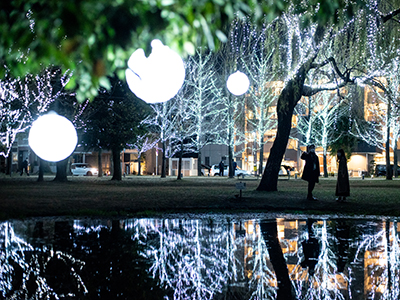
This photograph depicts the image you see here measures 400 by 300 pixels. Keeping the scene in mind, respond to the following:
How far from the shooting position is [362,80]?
2028cm

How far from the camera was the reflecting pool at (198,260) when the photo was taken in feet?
17.8

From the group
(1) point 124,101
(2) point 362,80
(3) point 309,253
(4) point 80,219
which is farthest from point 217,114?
(3) point 309,253

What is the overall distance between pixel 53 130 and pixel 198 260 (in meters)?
24.4

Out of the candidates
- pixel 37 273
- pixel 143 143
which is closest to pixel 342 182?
pixel 37 273

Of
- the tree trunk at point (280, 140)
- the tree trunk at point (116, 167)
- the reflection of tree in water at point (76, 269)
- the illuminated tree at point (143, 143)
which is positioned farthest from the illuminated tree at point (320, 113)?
the reflection of tree in water at point (76, 269)

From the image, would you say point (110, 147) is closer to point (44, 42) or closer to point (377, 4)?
point (377, 4)

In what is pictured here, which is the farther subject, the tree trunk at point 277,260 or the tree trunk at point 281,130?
the tree trunk at point 281,130

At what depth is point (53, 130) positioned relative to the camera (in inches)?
1169

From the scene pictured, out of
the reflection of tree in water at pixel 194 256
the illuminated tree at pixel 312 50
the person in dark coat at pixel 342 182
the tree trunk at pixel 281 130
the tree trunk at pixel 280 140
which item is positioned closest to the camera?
the reflection of tree in water at pixel 194 256

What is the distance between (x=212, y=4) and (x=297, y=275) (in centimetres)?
373

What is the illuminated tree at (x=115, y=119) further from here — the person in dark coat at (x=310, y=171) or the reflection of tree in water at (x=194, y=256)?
the reflection of tree in water at (x=194, y=256)

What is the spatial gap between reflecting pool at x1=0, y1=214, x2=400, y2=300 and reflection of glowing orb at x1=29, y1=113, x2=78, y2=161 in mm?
19342

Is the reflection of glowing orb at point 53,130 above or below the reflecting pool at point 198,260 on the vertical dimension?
above

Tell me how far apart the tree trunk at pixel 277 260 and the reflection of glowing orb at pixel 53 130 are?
70.6 feet
